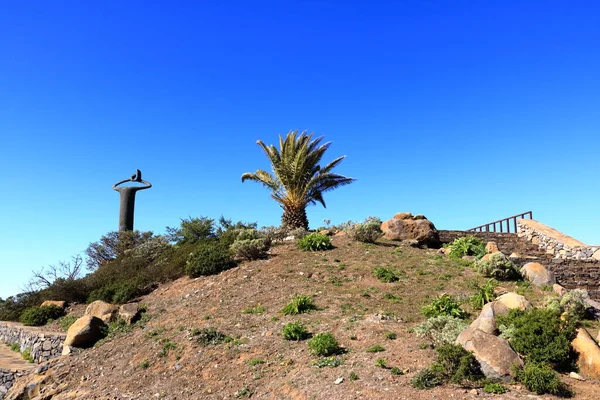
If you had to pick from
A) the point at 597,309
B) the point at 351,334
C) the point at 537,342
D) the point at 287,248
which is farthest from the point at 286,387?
the point at 287,248

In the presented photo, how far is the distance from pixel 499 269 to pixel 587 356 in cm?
669

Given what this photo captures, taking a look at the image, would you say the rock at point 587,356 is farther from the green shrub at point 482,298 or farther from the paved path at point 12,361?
the paved path at point 12,361

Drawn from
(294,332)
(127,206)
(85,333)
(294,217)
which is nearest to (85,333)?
(85,333)

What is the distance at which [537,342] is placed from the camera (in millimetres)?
7664

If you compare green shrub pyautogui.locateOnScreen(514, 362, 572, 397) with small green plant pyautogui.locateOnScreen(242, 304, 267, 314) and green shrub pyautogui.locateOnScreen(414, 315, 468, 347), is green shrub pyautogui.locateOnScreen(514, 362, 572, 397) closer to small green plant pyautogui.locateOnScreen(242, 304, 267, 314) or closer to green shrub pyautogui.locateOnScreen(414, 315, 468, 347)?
green shrub pyautogui.locateOnScreen(414, 315, 468, 347)

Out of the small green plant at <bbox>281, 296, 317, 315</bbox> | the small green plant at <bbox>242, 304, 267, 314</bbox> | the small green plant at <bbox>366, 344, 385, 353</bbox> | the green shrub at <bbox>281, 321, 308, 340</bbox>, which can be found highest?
the small green plant at <bbox>281, 296, 317, 315</bbox>

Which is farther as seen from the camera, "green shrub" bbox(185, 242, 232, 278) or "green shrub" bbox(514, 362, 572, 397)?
"green shrub" bbox(185, 242, 232, 278)

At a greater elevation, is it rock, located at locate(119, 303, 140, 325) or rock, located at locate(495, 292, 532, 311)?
rock, located at locate(495, 292, 532, 311)

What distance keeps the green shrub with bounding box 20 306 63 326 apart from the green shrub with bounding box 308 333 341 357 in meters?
13.8

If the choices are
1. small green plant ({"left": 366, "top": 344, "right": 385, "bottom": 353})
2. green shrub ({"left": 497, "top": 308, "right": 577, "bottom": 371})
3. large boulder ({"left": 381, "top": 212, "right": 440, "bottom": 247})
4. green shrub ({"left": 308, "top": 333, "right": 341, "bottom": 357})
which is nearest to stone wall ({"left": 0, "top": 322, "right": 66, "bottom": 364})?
green shrub ({"left": 308, "top": 333, "right": 341, "bottom": 357})

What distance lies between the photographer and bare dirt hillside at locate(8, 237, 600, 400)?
751 centimetres

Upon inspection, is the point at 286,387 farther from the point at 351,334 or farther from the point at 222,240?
the point at 222,240

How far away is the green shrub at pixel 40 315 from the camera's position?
1698cm

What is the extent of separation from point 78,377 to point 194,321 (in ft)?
10.6
